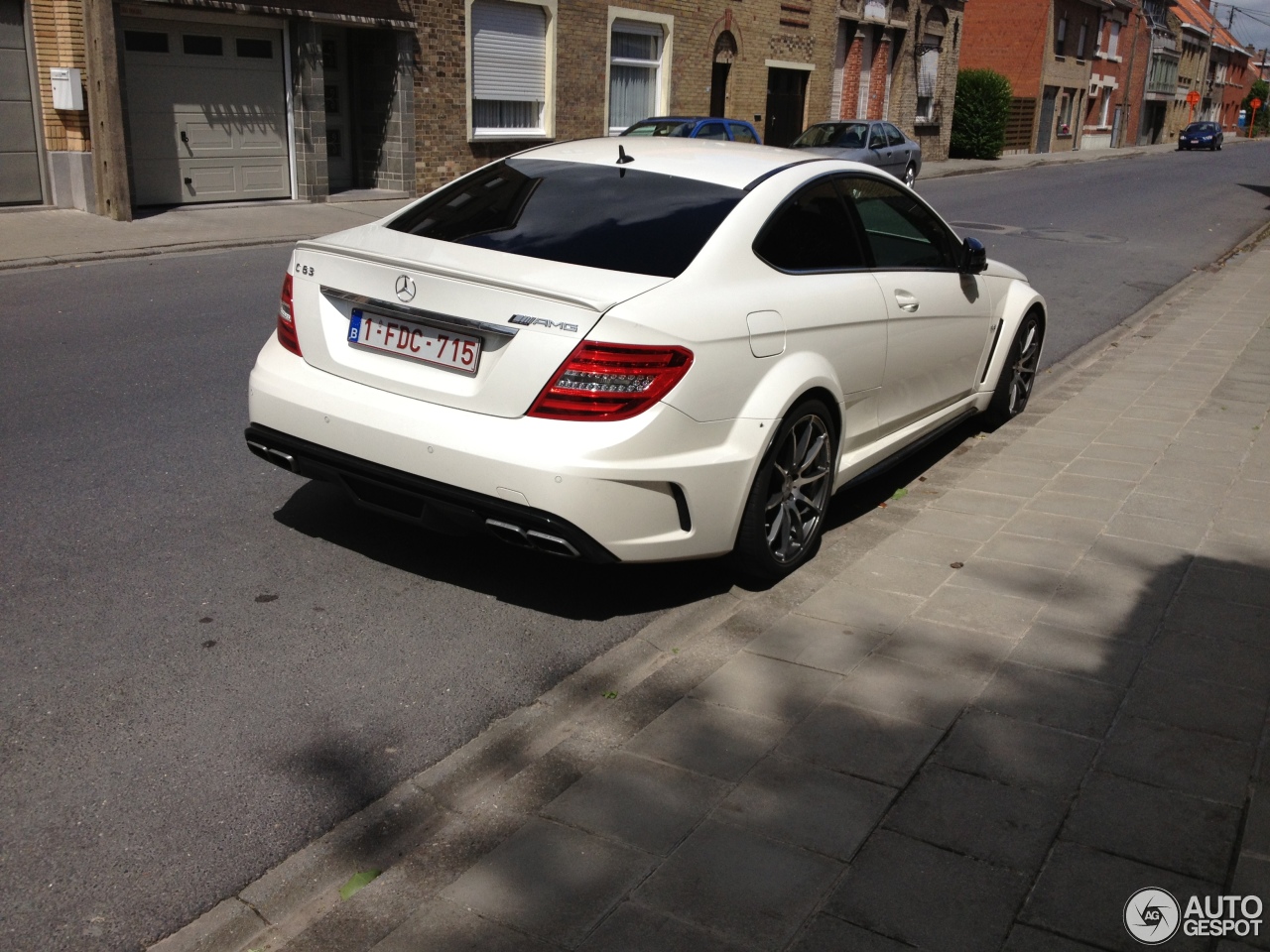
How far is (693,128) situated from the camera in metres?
21.3

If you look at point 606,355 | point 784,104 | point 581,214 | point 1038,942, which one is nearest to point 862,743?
point 1038,942

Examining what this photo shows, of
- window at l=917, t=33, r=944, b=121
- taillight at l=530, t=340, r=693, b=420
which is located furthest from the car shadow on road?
window at l=917, t=33, r=944, b=121

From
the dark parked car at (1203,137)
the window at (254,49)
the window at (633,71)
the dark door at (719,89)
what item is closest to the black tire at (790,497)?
the window at (254,49)

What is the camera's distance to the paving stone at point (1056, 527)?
5.68 m

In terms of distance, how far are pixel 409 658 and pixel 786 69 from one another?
30.1m

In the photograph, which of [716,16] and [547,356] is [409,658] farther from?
[716,16]

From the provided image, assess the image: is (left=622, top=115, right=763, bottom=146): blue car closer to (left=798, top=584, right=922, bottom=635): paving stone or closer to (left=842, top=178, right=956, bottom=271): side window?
(left=842, top=178, right=956, bottom=271): side window

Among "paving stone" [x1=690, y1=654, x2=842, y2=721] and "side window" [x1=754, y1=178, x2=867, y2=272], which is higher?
"side window" [x1=754, y1=178, x2=867, y2=272]

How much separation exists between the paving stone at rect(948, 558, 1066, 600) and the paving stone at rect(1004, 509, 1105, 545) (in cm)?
45

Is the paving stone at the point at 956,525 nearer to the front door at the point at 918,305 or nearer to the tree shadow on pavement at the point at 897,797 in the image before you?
the front door at the point at 918,305

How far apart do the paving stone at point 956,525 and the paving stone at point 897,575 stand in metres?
0.47

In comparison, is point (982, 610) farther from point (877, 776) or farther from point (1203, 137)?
point (1203, 137)

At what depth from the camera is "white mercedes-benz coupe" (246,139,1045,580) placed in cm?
420

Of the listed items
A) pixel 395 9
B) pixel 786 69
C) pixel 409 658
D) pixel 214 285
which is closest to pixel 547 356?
pixel 409 658
